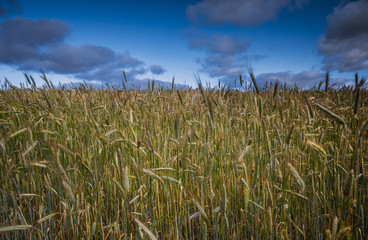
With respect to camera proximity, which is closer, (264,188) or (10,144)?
(264,188)

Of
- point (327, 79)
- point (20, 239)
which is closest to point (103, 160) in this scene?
point (20, 239)

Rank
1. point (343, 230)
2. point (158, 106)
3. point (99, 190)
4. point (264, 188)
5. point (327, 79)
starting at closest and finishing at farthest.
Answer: point (343, 230) < point (264, 188) < point (99, 190) < point (327, 79) < point (158, 106)

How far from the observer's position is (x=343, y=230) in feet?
2.72

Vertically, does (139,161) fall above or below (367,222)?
above

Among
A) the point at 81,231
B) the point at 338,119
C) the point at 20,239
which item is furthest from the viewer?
the point at 20,239

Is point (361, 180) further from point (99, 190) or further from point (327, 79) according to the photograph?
point (99, 190)

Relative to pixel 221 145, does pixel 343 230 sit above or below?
below

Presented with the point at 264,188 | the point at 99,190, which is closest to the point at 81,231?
the point at 99,190

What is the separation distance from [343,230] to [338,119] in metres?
0.48

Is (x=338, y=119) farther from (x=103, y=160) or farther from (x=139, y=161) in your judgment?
(x=103, y=160)

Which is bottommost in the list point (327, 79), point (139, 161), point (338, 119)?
point (139, 161)

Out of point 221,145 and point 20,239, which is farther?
point 20,239

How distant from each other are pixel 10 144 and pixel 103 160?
3.47 feet

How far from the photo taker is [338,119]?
3.41 feet
